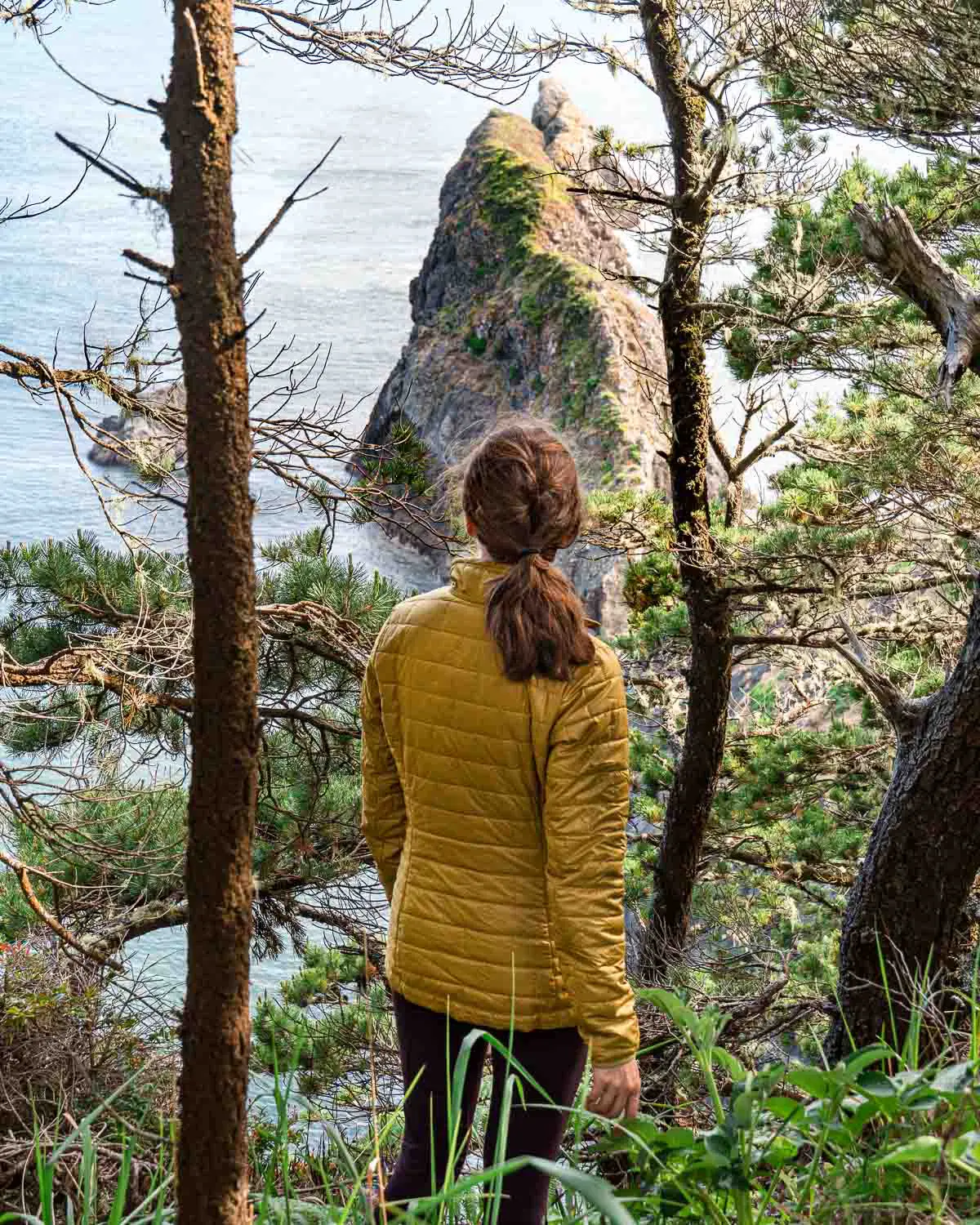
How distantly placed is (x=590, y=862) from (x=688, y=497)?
3.80 metres

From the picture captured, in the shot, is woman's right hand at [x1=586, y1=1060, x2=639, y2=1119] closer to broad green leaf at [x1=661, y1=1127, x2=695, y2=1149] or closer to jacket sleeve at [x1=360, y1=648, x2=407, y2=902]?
broad green leaf at [x1=661, y1=1127, x2=695, y2=1149]

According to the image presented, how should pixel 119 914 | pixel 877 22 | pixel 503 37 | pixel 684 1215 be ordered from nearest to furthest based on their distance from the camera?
pixel 684 1215
pixel 877 22
pixel 503 37
pixel 119 914

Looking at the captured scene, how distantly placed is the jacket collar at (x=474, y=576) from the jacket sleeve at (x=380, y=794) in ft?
0.53

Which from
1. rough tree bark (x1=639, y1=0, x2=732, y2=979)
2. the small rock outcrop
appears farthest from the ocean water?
the small rock outcrop

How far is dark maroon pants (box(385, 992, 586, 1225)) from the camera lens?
1.26 m

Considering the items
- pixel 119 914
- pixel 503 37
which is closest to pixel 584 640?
pixel 503 37

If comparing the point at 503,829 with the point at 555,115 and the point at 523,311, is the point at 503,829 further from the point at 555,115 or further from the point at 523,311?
the point at 555,115

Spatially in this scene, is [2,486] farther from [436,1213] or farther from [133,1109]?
[436,1213]

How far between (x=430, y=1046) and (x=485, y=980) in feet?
0.45

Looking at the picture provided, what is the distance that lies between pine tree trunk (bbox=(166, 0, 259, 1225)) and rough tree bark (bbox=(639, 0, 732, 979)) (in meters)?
A: 3.15

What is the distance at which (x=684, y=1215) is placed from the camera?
3.33 feet

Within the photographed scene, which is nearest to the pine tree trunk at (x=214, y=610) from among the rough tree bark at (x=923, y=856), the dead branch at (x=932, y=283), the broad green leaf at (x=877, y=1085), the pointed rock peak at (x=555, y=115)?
the broad green leaf at (x=877, y=1085)

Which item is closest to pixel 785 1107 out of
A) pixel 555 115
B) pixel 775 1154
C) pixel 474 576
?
pixel 775 1154

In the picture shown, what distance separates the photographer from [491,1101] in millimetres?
1347
